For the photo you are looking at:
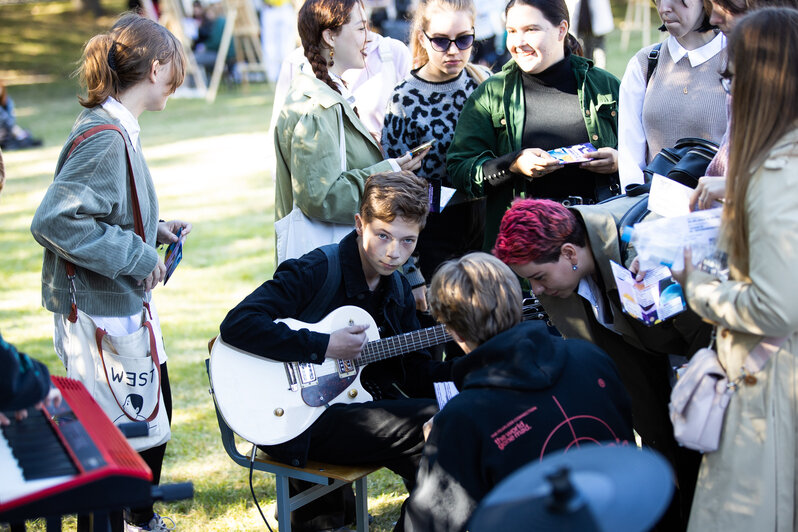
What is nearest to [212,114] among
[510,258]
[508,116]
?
[508,116]

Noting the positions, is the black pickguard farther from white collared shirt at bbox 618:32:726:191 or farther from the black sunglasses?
the black sunglasses

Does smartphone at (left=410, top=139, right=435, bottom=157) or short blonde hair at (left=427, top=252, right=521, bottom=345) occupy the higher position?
short blonde hair at (left=427, top=252, right=521, bottom=345)

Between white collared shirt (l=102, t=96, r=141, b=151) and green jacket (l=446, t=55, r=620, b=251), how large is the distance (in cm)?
136

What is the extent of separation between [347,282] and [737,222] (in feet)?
5.03

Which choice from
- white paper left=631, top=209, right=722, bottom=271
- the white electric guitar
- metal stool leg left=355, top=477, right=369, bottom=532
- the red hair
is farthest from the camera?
metal stool leg left=355, top=477, right=369, bottom=532

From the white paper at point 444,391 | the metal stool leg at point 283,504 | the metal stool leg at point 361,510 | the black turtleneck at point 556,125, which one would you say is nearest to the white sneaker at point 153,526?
the metal stool leg at point 283,504

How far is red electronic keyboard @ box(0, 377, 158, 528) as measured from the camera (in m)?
1.76

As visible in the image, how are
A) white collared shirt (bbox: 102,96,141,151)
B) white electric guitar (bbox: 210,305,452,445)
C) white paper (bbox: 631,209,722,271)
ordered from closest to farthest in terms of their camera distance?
white paper (bbox: 631,209,722,271) → white electric guitar (bbox: 210,305,452,445) → white collared shirt (bbox: 102,96,141,151)

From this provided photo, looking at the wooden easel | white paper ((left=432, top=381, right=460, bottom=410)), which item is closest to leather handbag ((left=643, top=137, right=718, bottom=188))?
white paper ((left=432, top=381, right=460, bottom=410))

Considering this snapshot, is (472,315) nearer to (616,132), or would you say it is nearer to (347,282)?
(347,282)

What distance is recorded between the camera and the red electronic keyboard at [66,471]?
176cm

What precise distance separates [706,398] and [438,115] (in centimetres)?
223

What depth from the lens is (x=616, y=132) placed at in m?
3.75

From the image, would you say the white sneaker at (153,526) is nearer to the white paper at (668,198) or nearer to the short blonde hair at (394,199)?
the short blonde hair at (394,199)
